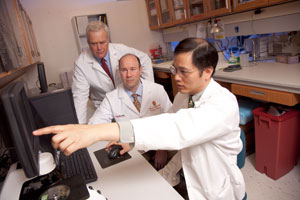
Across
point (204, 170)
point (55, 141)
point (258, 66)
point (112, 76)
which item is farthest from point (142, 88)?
point (258, 66)

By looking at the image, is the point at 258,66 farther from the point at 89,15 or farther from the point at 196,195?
the point at 89,15

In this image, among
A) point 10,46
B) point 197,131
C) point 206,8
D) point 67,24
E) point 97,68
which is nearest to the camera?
point 197,131

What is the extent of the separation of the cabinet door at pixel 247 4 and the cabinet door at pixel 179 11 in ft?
2.91

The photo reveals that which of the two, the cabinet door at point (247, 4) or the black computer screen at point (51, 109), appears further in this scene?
the cabinet door at point (247, 4)

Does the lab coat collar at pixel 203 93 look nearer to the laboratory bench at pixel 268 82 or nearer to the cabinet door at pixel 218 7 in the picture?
the laboratory bench at pixel 268 82

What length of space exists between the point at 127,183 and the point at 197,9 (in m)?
2.65

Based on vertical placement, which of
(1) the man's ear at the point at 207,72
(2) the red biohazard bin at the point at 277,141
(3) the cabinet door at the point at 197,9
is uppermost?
(3) the cabinet door at the point at 197,9

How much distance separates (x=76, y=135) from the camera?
2.07 ft

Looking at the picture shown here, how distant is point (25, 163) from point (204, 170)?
2.34ft

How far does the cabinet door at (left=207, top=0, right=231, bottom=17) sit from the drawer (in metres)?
0.97

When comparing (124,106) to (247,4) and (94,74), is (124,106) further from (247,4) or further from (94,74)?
(247,4)

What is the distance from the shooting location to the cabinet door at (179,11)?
10.1 feet

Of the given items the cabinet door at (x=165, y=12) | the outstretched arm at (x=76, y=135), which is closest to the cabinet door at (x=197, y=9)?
the cabinet door at (x=165, y=12)

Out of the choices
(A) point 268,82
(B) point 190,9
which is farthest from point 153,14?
(A) point 268,82
